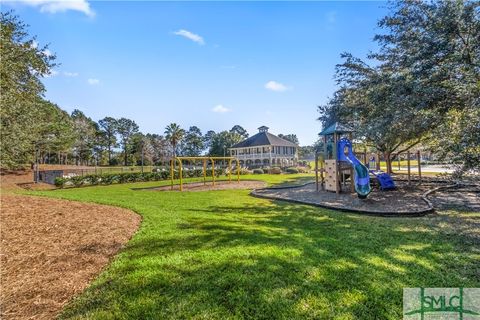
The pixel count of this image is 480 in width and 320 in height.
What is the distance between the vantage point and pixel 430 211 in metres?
6.69

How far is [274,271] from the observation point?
123 inches

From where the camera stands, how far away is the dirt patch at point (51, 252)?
8.72 ft

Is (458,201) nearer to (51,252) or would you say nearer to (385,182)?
(385,182)

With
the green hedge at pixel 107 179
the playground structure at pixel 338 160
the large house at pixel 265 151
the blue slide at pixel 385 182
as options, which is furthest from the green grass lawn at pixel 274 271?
the large house at pixel 265 151

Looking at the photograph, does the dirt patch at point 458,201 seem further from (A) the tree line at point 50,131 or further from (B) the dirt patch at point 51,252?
(A) the tree line at point 50,131

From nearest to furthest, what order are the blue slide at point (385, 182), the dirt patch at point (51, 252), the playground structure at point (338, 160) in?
the dirt patch at point (51, 252) → the playground structure at point (338, 160) → the blue slide at point (385, 182)

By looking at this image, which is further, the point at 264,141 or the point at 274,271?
the point at 264,141

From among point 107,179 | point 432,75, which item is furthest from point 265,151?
point 432,75

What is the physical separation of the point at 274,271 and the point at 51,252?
11.4 ft

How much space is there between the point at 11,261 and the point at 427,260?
19.5ft

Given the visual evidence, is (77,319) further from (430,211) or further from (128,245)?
(430,211)

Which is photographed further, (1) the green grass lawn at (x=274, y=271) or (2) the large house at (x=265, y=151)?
(2) the large house at (x=265, y=151)

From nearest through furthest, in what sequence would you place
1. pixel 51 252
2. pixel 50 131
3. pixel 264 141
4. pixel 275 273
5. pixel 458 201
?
pixel 275 273
pixel 51 252
pixel 458 201
pixel 50 131
pixel 264 141

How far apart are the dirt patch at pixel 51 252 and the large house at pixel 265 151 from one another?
36.6 meters
